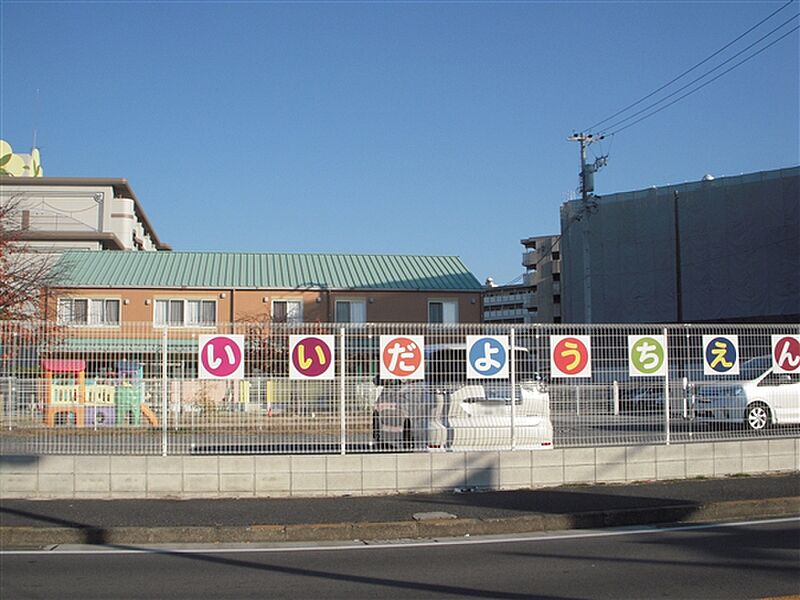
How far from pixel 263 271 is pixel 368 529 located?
3317 centimetres

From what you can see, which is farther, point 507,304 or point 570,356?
point 507,304

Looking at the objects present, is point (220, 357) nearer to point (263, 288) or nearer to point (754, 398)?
point (754, 398)

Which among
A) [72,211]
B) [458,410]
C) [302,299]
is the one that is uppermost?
[72,211]

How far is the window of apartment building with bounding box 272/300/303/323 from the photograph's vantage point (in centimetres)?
4122

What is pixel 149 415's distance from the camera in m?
12.8

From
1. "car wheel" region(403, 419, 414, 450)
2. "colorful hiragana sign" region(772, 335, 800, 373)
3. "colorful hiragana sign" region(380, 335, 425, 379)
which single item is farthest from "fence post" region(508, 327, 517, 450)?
"colorful hiragana sign" region(772, 335, 800, 373)

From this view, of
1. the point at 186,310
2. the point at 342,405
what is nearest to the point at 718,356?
the point at 342,405

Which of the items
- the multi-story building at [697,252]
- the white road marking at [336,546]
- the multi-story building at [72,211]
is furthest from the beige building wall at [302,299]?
the white road marking at [336,546]

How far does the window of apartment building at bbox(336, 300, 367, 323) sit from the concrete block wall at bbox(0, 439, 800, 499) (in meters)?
28.6

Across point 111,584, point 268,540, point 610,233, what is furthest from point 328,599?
point 610,233

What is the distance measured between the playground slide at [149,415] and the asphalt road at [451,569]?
3.01 metres

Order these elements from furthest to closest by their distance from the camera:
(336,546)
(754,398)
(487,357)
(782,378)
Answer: (782,378), (754,398), (487,357), (336,546)

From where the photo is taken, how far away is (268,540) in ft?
34.3

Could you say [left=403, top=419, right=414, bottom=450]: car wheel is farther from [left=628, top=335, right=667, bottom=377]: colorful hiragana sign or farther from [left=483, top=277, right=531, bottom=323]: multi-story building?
[left=483, top=277, right=531, bottom=323]: multi-story building
